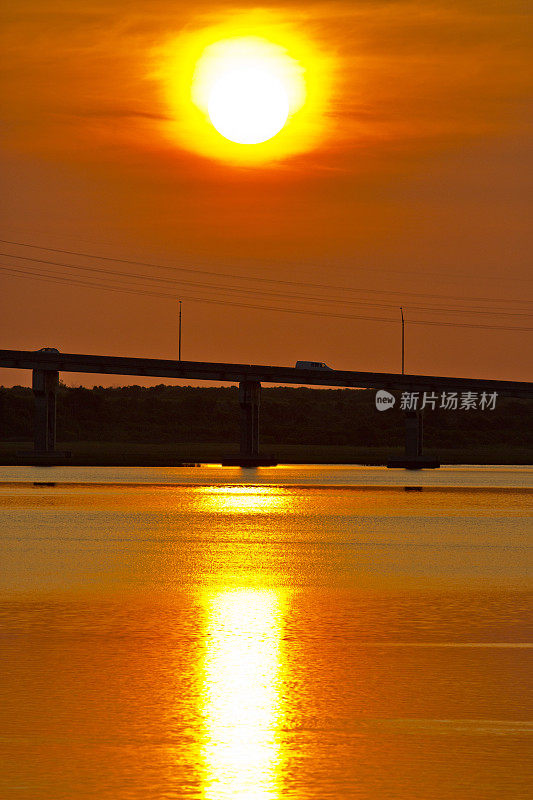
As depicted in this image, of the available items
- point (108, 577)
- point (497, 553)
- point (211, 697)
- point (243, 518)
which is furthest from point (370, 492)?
point (211, 697)

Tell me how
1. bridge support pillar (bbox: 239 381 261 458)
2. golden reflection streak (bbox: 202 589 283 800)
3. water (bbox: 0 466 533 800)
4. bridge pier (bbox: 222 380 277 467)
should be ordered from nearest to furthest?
golden reflection streak (bbox: 202 589 283 800) < water (bbox: 0 466 533 800) < bridge pier (bbox: 222 380 277 467) < bridge support pillar (bbox: 239 381 261 458)

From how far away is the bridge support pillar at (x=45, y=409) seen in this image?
407 ft

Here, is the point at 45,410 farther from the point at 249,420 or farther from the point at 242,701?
the point at 242,701

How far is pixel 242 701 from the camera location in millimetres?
10789

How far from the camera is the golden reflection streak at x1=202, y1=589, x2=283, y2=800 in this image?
326 inches

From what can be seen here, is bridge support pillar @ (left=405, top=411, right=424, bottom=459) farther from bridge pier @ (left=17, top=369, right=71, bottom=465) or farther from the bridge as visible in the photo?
bridge pier @ (left=17, top=369, right=71, bottom=465)

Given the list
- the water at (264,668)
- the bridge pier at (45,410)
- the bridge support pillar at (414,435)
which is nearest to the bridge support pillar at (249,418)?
the bridge support pillar at (414,435)

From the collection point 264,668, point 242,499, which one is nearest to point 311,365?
point 242,499

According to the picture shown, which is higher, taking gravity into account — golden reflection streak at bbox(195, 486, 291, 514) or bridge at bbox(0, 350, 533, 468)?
bridge at bbox(0, 350, 533, 468)

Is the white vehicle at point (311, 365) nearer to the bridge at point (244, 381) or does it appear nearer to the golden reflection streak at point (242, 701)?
the bridge at point (244, 381)

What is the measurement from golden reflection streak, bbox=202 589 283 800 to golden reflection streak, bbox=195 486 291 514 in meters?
25.8

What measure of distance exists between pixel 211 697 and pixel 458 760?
9.17 ft

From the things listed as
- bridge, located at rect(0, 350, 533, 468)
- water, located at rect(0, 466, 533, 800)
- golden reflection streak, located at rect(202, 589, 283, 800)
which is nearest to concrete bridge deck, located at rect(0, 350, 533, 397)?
bridge, located at rect(0, 350, 533, 468)

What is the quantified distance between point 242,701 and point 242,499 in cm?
3999
